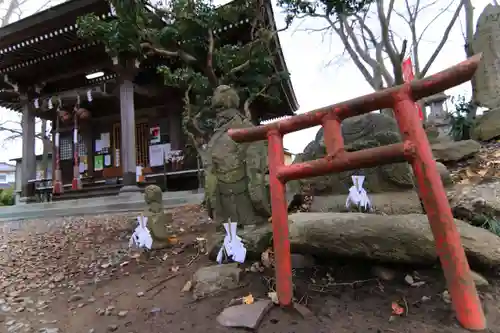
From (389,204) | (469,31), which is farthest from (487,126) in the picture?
(389,204)

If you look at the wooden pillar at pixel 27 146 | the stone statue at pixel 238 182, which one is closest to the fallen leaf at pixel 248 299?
the stone statue at pixel 238 182

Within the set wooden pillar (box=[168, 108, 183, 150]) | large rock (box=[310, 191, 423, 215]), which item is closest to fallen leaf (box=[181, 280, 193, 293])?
large rock (box=[310, 191, 423, 215])

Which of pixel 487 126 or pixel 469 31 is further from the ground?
pixel 469 31

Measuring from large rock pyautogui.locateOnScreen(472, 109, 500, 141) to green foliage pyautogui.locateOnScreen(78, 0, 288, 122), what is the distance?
15.2 ft

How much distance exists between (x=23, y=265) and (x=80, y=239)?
79 centimetres

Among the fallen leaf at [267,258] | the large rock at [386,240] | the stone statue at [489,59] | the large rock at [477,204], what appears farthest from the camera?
the stone statue at [489,59]

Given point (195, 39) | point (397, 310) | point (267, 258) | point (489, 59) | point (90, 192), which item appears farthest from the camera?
point (90, 192)

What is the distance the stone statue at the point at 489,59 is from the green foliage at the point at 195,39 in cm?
465

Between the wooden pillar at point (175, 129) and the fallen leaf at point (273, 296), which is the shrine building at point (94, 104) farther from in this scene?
the fallen leaf at point (273, 296)

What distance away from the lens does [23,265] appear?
3.65 meters

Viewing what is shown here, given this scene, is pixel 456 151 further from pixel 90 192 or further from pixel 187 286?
pixel 90 192

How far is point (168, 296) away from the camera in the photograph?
2.36 m

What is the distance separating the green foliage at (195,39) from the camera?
6.58m

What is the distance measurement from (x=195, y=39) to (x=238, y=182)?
546cm
